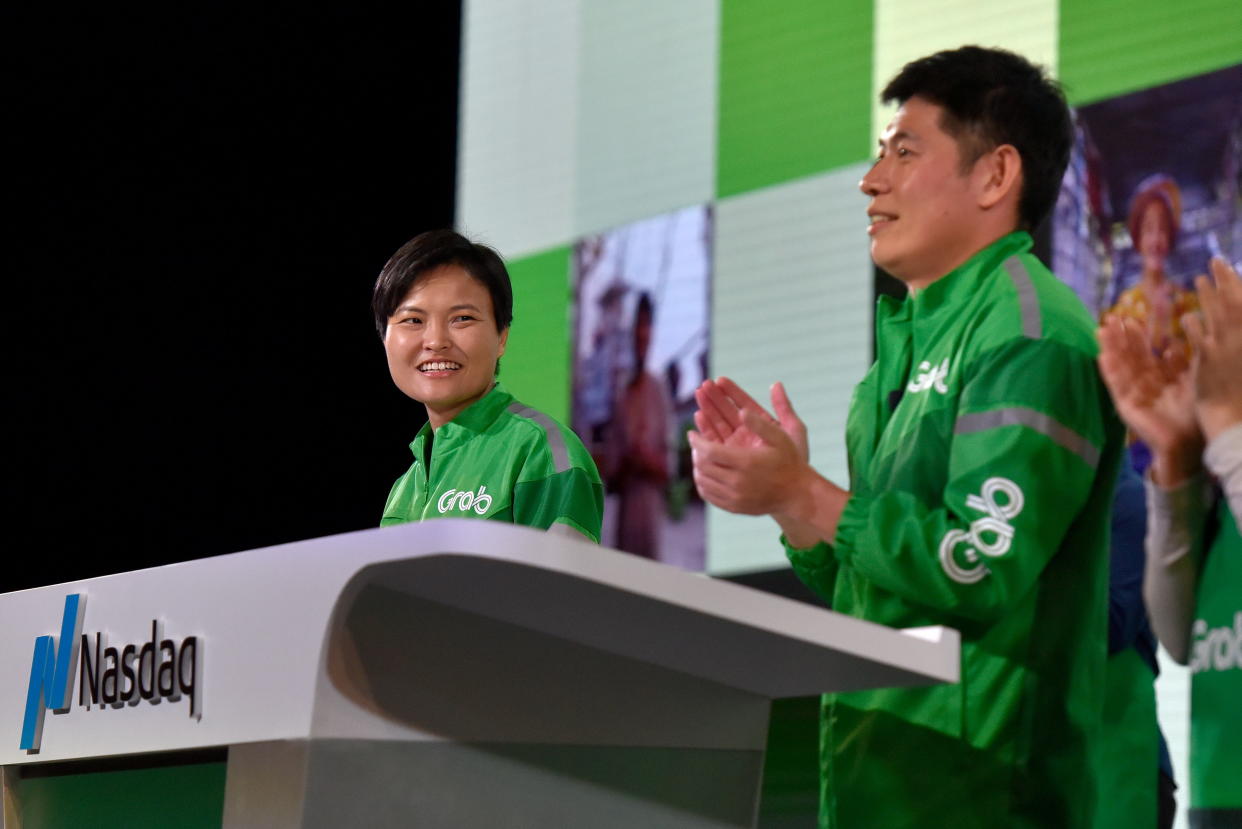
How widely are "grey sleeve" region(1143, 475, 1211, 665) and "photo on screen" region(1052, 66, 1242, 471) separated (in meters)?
1.26

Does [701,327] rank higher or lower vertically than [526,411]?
higher

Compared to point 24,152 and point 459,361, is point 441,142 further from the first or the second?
point 459,361

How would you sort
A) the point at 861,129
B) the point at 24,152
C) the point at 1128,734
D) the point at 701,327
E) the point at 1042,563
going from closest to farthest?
the point at 1042,563 < the point at 1128,734 < the point at 861,129 < the point at 701,327 < the point at 24,152

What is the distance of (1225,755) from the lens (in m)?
2.06

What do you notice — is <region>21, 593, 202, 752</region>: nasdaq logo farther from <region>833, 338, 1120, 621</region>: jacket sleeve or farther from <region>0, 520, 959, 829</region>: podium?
<region>833, 338, 1120, 621</region>: jacket sleeve

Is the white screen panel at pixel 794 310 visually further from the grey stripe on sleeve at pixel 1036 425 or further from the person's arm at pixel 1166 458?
the grey stripe on sleeve at pixel 1036 425

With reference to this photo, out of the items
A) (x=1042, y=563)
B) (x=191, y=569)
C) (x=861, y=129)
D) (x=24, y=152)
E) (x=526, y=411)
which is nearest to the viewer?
(x=191, y=569)

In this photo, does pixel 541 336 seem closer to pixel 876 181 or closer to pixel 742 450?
pixel 876 181

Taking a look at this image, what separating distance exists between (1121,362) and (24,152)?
4.29 metres

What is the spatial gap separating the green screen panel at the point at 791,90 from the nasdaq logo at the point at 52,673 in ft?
9.78

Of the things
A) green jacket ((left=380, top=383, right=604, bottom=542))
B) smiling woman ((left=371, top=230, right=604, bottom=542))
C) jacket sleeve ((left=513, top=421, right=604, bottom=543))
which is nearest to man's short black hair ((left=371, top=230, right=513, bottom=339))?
smiling woman ((left=371, top=230, right=604, bottom=542))

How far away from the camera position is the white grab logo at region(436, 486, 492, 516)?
2.42m

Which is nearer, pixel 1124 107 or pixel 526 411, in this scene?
pixel 526 411

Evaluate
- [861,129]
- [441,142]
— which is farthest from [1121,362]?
[441,142]
